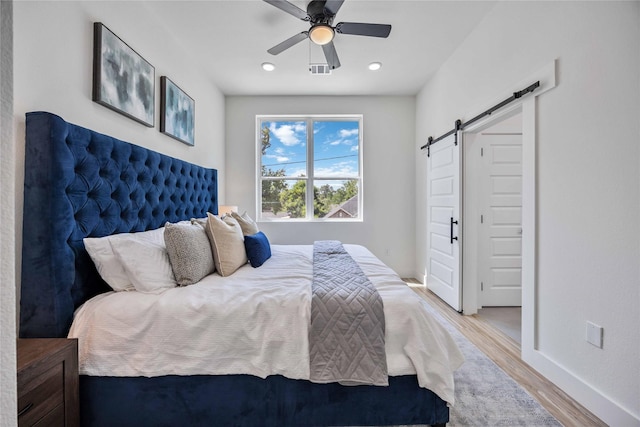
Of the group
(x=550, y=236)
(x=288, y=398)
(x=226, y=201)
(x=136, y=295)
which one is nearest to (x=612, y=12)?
(x=550, y=236)

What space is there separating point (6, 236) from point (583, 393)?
249 centimetres

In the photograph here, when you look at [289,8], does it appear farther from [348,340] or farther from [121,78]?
[348,340]

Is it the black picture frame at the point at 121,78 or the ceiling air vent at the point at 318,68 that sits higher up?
the ceiling air vent at the point at 318,68

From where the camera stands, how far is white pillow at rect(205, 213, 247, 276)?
183 cm

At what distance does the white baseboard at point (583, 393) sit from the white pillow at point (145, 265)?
2395 millimetres

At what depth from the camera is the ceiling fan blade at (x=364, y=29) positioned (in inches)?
80.4

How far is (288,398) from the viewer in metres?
1.34

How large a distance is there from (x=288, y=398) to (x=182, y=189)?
1.98 metres

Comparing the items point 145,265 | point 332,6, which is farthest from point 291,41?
point 145,265

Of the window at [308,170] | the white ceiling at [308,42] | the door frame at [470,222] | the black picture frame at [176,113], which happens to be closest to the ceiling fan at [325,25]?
the white ceiling at [308,42]

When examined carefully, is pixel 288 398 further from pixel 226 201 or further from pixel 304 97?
pixel 304 97

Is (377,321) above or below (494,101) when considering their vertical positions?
below

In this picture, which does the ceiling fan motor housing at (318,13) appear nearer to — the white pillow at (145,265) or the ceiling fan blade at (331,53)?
the ceiling fan blade at (331,53)

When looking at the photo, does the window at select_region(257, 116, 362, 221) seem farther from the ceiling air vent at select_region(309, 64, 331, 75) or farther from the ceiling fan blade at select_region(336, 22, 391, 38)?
the ceiling fan blade at select_region(336, 22, 391, 38)
